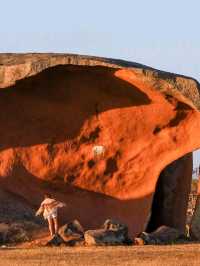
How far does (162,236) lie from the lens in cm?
1867

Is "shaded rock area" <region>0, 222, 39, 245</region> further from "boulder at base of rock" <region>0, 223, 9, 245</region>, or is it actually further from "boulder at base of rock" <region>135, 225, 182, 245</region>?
"boulder at base of rock" <region>135, 225, 182, 245</region>

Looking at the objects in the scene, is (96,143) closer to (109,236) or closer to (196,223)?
(196,223)

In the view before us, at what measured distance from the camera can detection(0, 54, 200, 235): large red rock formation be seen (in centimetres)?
1969

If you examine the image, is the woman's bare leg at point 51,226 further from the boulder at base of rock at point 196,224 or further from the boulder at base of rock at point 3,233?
the boulder at base of rock at point 196,224

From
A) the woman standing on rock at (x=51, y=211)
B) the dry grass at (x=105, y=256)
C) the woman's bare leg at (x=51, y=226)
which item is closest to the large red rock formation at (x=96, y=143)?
the woman standing on rock at (x=51, y=211)

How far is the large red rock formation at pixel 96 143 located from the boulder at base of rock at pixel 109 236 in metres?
2.56

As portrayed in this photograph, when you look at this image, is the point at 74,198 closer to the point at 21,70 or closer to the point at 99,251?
the point at 21,70

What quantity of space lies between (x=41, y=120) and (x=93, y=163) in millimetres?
1385

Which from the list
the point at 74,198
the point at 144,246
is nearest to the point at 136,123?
the point at 74,198

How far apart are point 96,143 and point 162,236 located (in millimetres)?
2772

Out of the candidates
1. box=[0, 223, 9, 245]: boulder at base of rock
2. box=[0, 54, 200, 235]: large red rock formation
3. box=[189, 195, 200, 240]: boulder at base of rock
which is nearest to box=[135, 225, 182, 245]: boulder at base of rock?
box=[189, 195, 200, 240]: boulder at base of rock

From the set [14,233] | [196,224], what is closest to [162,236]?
[196,224]

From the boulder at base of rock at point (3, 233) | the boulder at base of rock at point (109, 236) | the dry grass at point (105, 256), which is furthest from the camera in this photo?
the boulder at base of rock at point (3, 233)

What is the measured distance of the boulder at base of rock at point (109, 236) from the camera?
17219 millimetres
